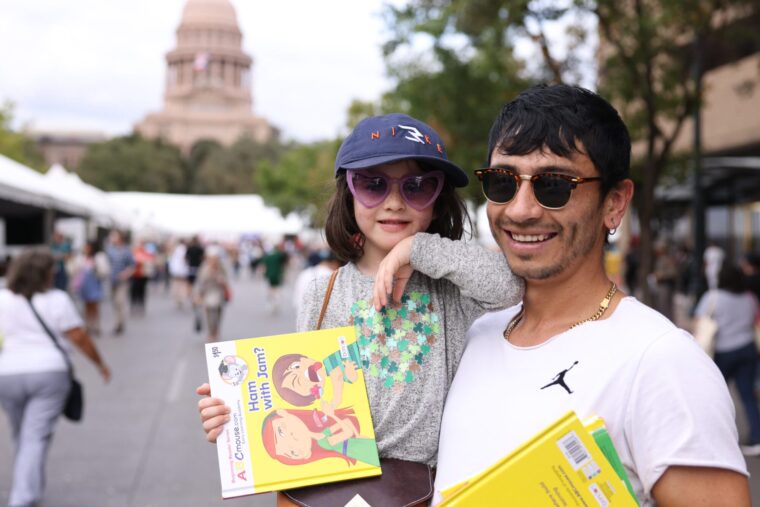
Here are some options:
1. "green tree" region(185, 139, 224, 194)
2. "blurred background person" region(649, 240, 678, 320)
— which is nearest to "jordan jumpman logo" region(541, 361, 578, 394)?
"blurred background person" region(649, 240, 678, 320)

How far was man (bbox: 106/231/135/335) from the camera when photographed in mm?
15617

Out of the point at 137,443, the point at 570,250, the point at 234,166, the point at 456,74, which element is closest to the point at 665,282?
the point at 456,74

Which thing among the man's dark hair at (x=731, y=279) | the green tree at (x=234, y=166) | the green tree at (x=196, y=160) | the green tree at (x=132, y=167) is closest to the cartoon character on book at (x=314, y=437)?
the man's dark hair at (x=731, y=279)

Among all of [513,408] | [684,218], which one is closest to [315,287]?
[513,408]

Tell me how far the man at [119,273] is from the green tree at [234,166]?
5868 centimetres

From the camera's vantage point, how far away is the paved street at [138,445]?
584 cm

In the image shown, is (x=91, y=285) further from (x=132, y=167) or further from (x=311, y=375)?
(x=132, y=167)

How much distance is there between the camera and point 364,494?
1856 mm

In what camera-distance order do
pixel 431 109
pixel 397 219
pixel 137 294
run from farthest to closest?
pixel 137 294 → pixel 431 109 → pixel 397 219

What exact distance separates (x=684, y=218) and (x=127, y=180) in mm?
56497

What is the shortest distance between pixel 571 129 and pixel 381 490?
0.93 metres

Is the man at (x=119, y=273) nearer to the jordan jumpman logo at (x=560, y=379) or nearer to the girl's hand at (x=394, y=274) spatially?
the girl's hand at (x=394, y=274)

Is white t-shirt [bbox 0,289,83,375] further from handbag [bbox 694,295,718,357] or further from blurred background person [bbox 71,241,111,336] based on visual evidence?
blurred background person [bbox 71,241,111,336]

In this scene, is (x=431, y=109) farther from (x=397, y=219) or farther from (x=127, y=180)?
(x=127, y=180)
